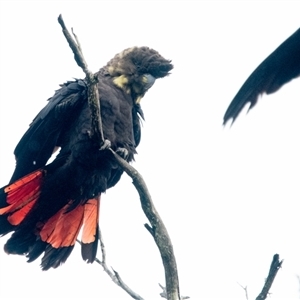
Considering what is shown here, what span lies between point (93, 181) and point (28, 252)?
21.5 inches

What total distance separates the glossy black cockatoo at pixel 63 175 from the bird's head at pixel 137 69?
0.13 meters

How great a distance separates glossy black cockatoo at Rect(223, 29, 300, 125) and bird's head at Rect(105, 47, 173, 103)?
1319 mm

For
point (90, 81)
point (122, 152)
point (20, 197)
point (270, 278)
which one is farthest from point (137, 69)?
point (270, 278)

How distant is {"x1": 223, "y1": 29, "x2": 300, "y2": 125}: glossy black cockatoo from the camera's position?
2.68 meters

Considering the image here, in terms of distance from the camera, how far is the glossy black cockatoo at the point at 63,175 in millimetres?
3531

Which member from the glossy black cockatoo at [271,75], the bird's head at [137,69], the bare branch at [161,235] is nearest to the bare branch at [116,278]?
the bare branch at [161,235]

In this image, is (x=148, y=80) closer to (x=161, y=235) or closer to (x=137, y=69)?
(x=137, y=69)

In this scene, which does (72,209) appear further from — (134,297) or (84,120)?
(134,297)

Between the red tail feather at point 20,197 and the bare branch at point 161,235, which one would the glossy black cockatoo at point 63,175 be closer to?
the red tail feather at point 20,197

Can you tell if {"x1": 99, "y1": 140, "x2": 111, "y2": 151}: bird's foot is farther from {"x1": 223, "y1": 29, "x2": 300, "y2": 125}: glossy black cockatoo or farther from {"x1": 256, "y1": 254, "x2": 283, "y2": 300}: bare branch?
{"x1": 256, "y1": 254, "x2": 283, "y2": 300}: bare branch

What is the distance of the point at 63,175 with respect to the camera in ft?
11.7

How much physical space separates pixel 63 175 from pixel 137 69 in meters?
0.91

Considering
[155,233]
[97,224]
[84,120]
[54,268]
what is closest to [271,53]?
[155,233]

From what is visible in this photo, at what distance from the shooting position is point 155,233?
2.60m
